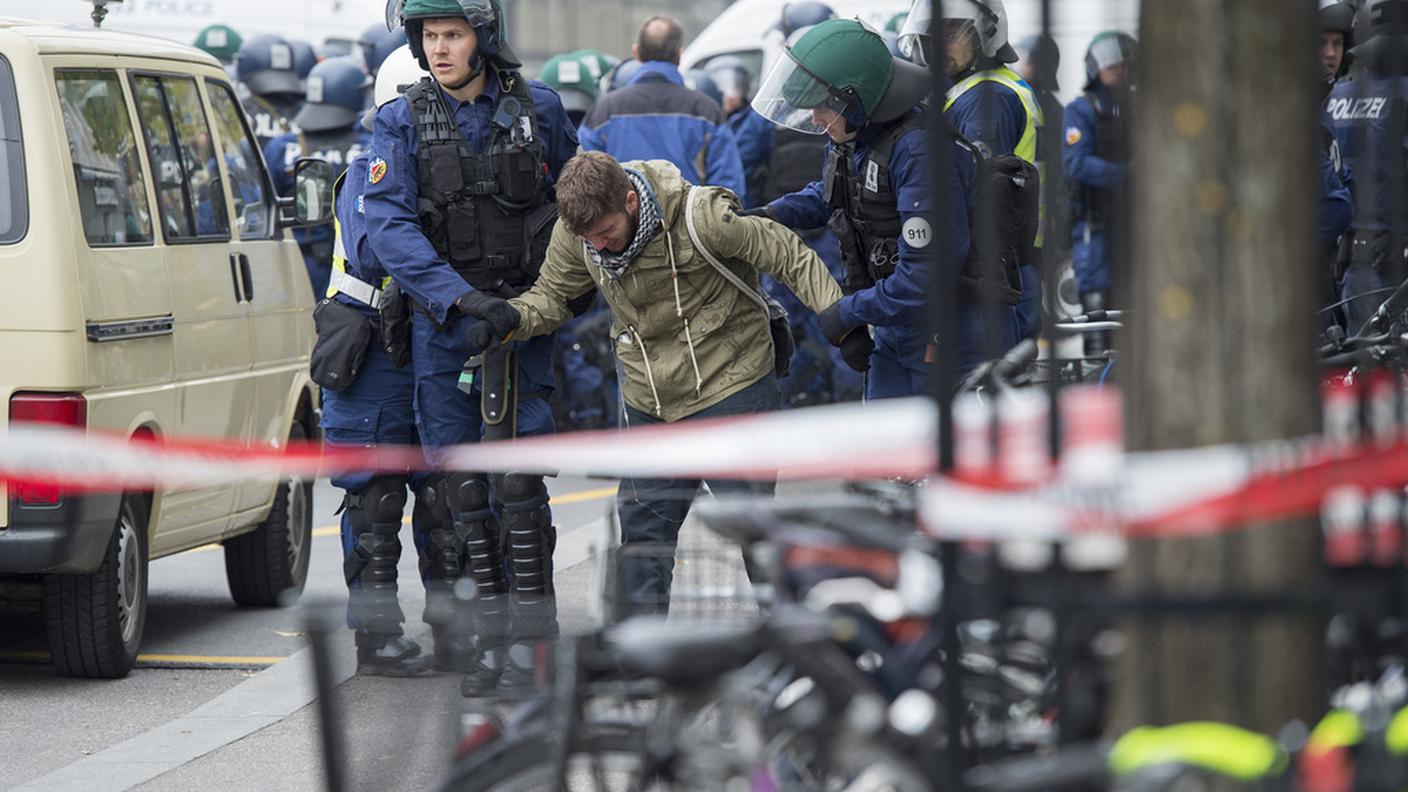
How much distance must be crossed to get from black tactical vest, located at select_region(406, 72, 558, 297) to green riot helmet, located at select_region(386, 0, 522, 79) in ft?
0.27

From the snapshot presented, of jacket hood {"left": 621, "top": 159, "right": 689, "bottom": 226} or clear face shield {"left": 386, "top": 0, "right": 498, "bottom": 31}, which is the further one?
clear face shield {"left": 386, "top": 0, "right": 498, "bottom": 31}

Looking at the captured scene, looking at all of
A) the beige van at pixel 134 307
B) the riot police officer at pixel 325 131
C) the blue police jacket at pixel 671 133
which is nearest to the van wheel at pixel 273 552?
the beige van at pixel 134 307

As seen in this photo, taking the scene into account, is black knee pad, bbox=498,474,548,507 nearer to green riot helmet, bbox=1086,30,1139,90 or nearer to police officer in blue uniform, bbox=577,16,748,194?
police officer in blue uniform, bbox=577,16,748,194

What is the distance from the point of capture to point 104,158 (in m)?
6.37

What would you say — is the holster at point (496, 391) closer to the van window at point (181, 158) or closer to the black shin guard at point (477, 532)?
the black shin guard at point (477, 532)

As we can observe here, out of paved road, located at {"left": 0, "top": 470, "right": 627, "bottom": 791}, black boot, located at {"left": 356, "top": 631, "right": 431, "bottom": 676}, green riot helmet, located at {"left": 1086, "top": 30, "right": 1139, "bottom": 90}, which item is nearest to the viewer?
black boot, located at {"left": 356, "top": 631, "right": 431, "bottom": 676}

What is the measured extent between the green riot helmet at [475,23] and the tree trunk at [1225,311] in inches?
140

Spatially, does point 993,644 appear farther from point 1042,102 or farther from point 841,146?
point 841,146

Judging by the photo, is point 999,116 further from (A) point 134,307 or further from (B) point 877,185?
(A) point 134,307

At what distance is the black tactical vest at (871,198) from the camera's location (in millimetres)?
5637

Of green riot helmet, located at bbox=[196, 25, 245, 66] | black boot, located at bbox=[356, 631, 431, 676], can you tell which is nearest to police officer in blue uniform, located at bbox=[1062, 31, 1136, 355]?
green riot helmet, located at bbox=[196, 25, 245, 66]

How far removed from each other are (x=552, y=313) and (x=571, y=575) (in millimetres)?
1980

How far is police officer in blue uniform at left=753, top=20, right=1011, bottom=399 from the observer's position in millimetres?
5477

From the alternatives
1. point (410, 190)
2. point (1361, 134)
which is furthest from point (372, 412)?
point (1361, 134)
